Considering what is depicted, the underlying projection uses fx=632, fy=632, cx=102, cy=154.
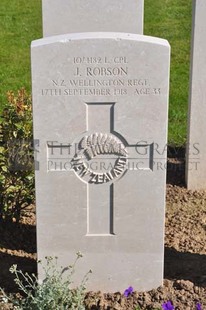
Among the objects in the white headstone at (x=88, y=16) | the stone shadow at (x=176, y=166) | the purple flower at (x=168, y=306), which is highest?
the white headstone at (x=88, y=16)

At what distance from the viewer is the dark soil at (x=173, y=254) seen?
3.92 m

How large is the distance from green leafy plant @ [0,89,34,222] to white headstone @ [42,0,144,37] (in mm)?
647

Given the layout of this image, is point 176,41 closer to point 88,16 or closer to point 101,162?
point 88,16

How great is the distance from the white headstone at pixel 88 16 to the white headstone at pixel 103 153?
1.10m

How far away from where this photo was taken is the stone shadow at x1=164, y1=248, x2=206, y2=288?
13.6 ft

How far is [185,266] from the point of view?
14.3 feet

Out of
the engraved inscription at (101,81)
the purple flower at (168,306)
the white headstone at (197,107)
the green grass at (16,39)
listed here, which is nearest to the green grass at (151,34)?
the green grass at (16,39)

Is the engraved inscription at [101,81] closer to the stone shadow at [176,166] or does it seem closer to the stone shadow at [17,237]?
the stone shadow at [17,237]

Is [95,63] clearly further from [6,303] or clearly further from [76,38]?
[6,303]

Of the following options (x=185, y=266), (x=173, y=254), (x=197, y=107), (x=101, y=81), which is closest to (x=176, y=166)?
(x=197, y=107)

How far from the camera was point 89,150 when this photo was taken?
3.80 m

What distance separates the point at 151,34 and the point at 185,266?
654cm

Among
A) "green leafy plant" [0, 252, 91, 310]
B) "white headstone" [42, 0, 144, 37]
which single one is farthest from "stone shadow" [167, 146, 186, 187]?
"green leafy plant" [0, 252, 91, 310]

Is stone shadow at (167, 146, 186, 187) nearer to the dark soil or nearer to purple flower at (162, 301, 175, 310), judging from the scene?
the dark soil
